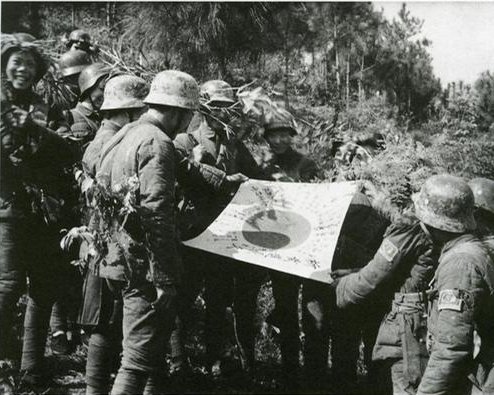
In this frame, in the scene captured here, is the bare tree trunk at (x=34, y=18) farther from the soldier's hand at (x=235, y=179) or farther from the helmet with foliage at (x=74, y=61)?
the soldier's hand at (x=235, y=179)

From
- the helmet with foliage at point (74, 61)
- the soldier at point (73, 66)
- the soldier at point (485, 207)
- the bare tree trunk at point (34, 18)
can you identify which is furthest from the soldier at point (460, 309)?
the bare tree trunk at point (34, 18)

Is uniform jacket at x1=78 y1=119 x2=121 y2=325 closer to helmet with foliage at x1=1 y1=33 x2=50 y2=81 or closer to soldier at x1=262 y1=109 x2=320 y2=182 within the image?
helmet with foliage at x1=1 y1=33 x2=50 y2=81

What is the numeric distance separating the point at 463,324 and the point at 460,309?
0.09 meters

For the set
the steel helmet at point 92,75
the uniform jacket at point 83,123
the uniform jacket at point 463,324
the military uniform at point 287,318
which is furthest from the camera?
the steel helmet at point 92,75

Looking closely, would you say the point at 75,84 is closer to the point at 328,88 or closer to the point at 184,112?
the point at 184,112

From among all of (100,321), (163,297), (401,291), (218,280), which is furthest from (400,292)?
(100,321)

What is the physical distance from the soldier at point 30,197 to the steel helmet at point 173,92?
0.90 m

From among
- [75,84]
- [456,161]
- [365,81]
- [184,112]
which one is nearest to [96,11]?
[365,81]

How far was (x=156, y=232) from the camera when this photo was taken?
384 centimetres

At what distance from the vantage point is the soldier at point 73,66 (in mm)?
6585

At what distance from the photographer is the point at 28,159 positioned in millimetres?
4480

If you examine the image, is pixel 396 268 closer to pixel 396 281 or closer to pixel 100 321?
pixel 396 281

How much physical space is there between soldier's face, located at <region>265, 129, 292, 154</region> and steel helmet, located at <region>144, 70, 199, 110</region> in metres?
1.88

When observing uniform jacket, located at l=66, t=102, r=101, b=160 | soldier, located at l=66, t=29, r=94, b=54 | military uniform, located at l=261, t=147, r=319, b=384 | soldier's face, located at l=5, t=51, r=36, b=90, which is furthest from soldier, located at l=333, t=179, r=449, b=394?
soldier, located at l=66, t=29, r=94, b=54
